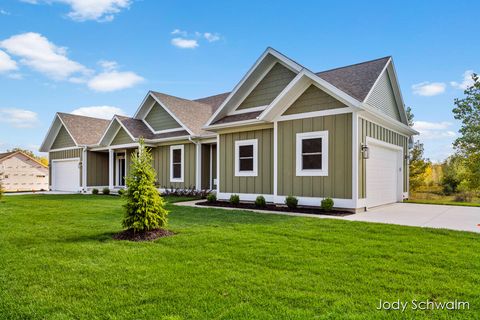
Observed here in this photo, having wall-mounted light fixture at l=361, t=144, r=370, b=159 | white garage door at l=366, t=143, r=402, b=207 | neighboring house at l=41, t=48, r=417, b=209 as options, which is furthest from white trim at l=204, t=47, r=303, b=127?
white garage door at l=366, t=143, r=402, b=207

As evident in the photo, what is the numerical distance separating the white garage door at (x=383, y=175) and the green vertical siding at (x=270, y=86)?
405 centimetres

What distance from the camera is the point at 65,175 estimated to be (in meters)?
22.4

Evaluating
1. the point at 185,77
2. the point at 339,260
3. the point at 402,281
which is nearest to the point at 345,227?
the point at 339,260

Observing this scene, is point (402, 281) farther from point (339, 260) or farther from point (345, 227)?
point (345, 227)

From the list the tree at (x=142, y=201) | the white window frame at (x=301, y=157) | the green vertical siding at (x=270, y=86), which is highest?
the green vertical siding at (x=270, y=86)

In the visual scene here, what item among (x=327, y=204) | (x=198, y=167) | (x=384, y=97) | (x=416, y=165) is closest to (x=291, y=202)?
(x=327, y=204)

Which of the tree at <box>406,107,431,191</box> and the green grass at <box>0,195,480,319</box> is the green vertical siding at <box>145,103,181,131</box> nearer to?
the green grass at <box>0,195,480,319</box>

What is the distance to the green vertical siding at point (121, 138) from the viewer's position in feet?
56.3

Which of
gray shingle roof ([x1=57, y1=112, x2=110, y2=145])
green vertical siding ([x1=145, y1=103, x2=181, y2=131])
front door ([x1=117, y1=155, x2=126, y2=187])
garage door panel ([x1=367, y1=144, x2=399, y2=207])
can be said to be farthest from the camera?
gray shingle roof ([x1=57, y1=112, x2=110, y2=145])

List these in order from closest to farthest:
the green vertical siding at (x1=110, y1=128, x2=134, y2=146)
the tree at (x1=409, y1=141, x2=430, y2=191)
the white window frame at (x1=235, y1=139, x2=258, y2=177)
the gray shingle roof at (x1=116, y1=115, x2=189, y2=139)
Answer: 1. the white window frame at (x1=235, y1=139, x2=258, y2=177)
2. the gray shingle roof at (x1=116, y1=115, x2=189, y2=139)
3. the green vertical siding at (x1=110, y1=128, x2=134, y2=146)
4. the tree at (x1=409, y1=141, x2=430, y2=191)

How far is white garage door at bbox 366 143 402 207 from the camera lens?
10444 mm

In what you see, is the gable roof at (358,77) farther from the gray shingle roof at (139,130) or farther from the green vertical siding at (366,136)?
the gray shingle roof at (139,130)

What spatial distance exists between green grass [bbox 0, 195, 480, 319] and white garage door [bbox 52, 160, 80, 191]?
53.0 feet

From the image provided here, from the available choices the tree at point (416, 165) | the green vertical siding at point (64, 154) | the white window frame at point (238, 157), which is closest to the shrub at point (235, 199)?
the white window frame at point (238, 157)
